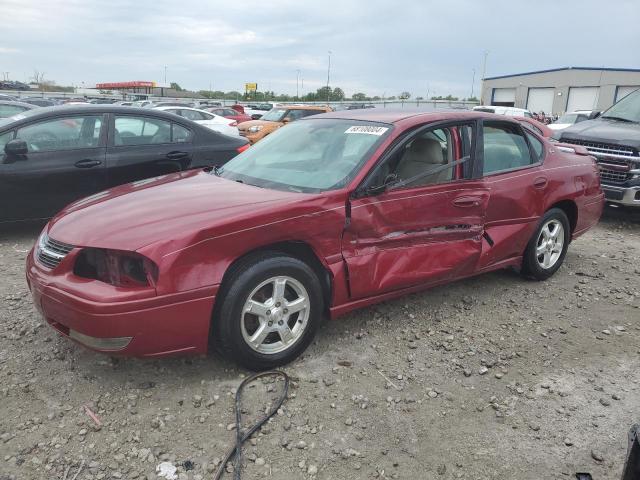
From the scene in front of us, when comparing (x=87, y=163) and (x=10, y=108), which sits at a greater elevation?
(x=10, y=108)

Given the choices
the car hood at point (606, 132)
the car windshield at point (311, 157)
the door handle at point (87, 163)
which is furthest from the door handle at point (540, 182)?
the door handle at point (87, 163)

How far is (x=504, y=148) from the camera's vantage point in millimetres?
4402

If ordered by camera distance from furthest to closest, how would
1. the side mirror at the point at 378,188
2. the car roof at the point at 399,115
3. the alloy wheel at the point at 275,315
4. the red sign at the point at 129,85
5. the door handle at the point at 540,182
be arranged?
the red sign at the point at 129,85 → the door handle at the point at 540,182 → the car roof at the point at 399,115 → the side mirror at the point at 378,188 → the alloy wheel at the point at 275,315

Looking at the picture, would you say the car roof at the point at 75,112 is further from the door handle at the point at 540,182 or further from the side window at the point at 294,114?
the side window at the point at 294,114

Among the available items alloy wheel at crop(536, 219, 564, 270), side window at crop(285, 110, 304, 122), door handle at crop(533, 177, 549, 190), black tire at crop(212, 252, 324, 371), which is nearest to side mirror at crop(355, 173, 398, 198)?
black tire at crop(212, 252, 324, 371)

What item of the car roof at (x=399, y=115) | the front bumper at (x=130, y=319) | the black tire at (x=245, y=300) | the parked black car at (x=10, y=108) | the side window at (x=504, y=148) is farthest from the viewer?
the parked black car at (x=10, y=108)

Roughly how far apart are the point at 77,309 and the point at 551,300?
12.2 feet

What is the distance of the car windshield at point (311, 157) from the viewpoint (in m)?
3.48

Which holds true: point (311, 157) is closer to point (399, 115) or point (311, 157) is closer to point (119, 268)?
point (399, 115)

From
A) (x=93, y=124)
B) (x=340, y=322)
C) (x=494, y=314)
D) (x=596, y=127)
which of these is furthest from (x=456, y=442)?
(x=596, y=127)

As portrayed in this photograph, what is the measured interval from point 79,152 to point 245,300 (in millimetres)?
3740

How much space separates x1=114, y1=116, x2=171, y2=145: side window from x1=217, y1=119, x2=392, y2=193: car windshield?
2346 millimetres

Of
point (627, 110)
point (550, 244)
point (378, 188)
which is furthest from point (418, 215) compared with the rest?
point (627, 110)

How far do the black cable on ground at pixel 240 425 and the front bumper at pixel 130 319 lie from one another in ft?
1.14
